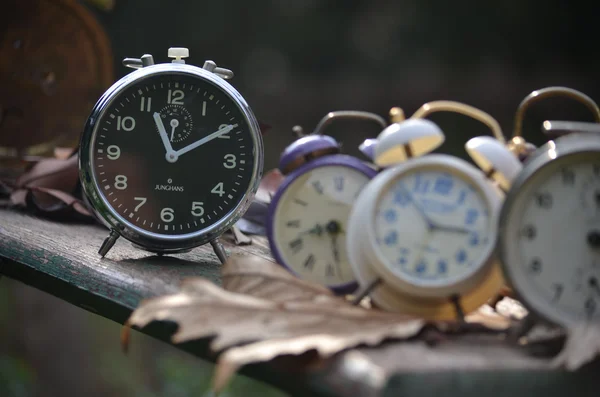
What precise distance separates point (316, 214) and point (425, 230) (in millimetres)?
257

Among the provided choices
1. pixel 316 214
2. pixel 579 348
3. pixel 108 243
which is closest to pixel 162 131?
pixel 108 243

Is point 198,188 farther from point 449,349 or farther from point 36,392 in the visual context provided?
point 36,392

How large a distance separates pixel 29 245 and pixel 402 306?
3.25 feet

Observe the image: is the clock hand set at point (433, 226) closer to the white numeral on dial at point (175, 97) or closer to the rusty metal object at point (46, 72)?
the white numeral on dial at point (175, 97)

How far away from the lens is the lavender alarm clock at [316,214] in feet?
4.73

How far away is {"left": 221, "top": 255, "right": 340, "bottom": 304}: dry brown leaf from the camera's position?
4.22 ft

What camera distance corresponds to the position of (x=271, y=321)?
3.81 feet

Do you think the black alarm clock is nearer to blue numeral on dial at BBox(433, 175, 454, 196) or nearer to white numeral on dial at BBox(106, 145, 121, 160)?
white numeral on dial at BBox(106, 145, 121, 160)

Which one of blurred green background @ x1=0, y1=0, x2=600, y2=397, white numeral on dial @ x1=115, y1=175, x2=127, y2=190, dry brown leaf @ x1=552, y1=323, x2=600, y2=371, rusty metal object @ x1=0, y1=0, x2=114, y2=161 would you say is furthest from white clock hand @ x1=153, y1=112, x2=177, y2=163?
blurred green background @ x1=0, y1=0, x2=600, y2=397

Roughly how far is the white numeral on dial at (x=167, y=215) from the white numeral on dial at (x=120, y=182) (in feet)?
0.31

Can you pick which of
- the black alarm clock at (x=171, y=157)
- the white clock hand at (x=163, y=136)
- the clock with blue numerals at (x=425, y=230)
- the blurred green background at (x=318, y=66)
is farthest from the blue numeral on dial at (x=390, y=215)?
the blurred green background at (x=318, y=66)

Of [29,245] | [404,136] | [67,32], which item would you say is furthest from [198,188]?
[67,32]

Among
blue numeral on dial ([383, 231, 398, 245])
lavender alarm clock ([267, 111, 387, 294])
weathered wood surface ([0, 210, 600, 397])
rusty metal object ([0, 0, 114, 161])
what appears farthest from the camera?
rusty metal object ([0, 0, 114, 161])

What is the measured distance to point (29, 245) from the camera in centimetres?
195
